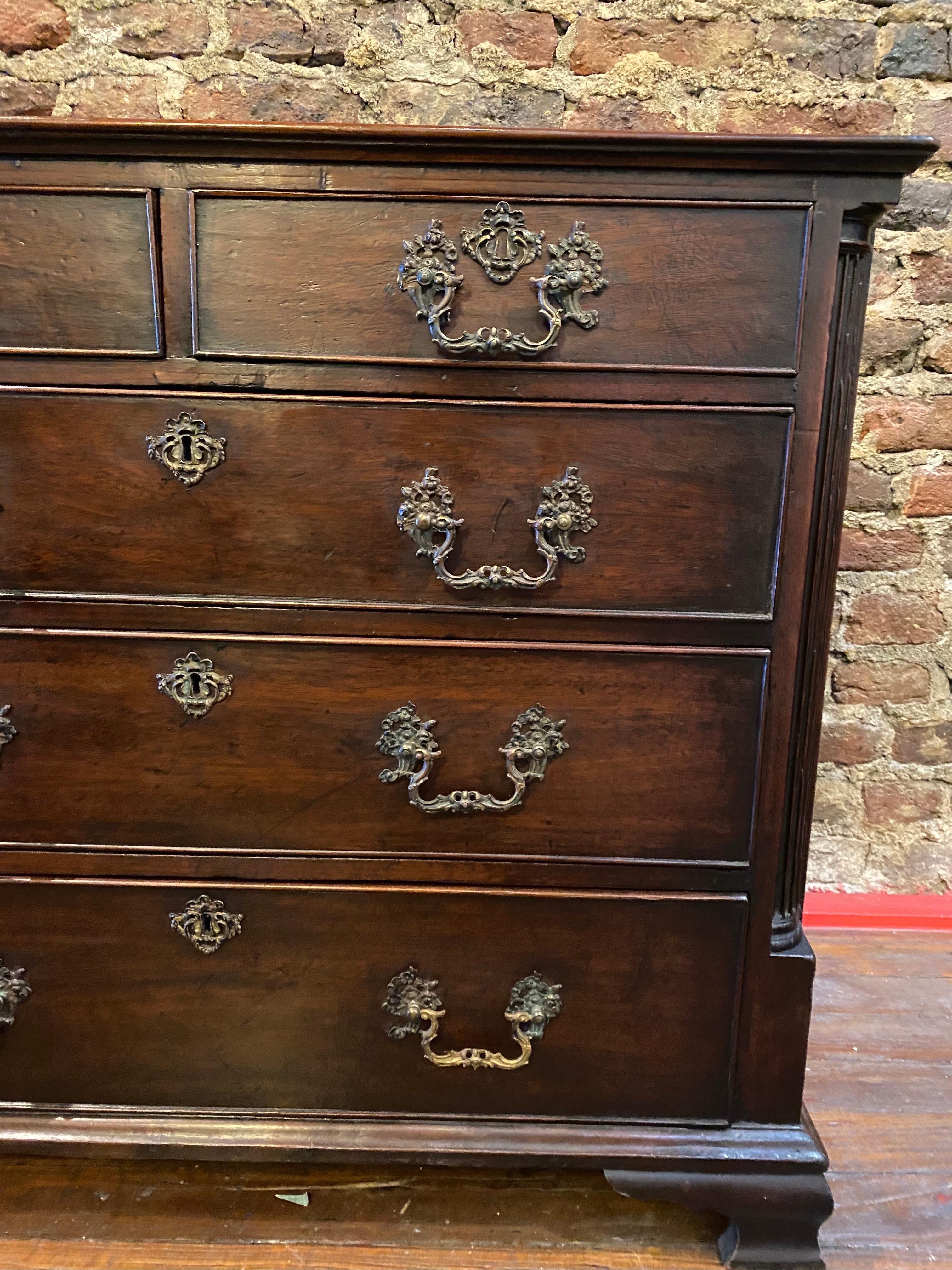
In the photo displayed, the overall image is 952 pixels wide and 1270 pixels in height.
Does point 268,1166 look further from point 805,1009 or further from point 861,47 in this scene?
point 861,47

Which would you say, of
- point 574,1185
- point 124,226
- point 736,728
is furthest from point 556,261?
point 574,1185

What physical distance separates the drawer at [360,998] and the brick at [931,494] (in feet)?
3.22

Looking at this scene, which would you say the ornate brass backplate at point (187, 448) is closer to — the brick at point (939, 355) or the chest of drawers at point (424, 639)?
the chest of drawers at point (424, 639)

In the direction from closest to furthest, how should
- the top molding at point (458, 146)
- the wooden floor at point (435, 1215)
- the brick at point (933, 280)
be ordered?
the top molding at point (458, 146), the wooden floor at point (435, 1215), the brick at point (933, 280)

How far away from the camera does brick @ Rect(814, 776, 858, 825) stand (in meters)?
1.76

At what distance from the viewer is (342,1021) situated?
3.61 ft

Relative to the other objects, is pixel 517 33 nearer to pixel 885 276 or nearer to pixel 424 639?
pixel 885 276

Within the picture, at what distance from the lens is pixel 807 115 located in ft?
4.99

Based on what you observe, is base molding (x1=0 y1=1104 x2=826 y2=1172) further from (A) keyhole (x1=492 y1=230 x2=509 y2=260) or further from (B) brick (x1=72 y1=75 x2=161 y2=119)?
(B) brick (x1=72 y1=75 x2=161 y2=119)

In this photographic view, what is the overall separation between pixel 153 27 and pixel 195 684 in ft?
4.08

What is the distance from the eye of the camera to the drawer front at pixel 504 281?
93 centimetres

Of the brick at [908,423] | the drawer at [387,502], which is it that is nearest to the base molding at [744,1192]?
the drawer at [387,502]

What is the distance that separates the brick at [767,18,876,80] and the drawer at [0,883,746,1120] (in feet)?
4.76

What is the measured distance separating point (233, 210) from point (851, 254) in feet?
2.25
